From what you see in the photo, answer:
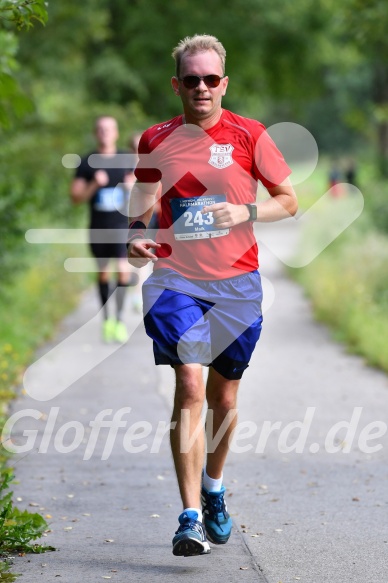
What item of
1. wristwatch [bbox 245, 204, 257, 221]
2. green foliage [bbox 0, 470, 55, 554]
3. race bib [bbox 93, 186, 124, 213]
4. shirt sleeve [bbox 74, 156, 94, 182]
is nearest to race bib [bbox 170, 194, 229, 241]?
wristwatch [bbox 245, 204, 257, 221]

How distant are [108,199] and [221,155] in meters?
7.19

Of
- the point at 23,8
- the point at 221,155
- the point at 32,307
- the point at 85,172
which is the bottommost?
the point at 32,307

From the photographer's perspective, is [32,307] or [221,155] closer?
[221,155]

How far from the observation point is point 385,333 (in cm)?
1188

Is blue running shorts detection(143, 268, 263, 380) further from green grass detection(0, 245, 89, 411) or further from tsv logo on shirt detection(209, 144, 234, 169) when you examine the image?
green grass detection(0, 245, 89, 411)

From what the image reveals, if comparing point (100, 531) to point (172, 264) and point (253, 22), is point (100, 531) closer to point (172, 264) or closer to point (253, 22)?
point (172, 264)

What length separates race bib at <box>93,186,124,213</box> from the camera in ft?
40.0

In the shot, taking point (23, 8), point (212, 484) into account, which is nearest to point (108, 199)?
point (23, 8)

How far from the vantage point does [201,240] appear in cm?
517

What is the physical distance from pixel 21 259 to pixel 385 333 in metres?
4.26

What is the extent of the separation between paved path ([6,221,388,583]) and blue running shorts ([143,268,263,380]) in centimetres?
87

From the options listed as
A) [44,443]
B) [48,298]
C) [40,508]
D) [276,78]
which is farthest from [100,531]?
[276,78]

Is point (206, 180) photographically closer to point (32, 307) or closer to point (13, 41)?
point (13, 41)

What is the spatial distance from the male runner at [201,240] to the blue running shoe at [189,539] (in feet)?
0.15
